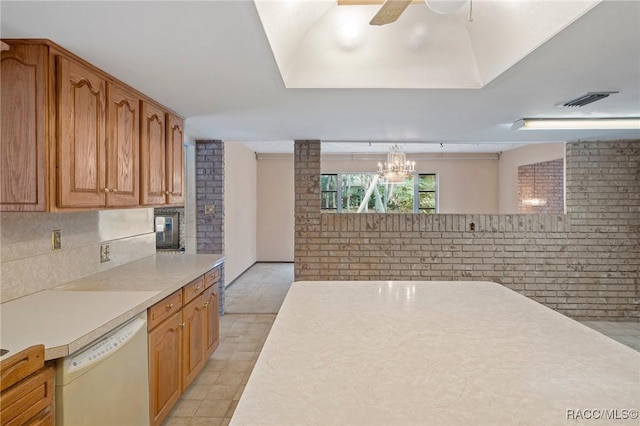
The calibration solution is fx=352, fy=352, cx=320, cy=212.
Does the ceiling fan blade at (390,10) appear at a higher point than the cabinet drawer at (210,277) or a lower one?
higher

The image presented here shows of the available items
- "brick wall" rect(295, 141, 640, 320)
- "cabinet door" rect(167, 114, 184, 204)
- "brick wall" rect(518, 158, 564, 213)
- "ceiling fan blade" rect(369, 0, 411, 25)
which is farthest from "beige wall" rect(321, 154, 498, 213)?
"ceiling fan blade" rect(369, 0, 411, 25)

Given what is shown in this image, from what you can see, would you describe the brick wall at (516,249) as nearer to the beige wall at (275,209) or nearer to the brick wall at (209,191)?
the brick wall at (209,191)

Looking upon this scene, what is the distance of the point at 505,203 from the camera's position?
758 centimetres

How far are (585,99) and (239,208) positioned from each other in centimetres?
490

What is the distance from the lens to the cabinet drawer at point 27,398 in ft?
3.61

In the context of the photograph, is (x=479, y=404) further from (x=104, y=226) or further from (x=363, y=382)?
(x=104, y=226)

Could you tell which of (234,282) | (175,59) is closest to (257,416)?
(175,59)

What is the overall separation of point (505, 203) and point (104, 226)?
295 inches

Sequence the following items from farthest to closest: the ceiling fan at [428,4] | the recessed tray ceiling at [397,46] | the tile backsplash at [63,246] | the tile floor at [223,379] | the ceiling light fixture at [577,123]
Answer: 1. the ceiling light fixture at [577,123]
2. the tile floor at [223,379]
3. the recessed tray ceiling at [397,46]
4. the tile backsplash at [63,246]
5. the ceiling fan at [428,4]

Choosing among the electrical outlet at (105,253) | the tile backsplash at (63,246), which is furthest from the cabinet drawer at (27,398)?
the electrical outlet at (105,253)

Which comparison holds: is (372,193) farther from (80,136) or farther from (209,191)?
(80,136)

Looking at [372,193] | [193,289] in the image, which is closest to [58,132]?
[193,289]

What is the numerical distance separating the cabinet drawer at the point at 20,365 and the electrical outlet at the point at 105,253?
1.39 meters

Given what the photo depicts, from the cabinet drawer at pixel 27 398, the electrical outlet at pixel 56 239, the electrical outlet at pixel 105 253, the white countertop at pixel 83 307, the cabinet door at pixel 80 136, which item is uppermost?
the cabinet door at pixel 80 136
